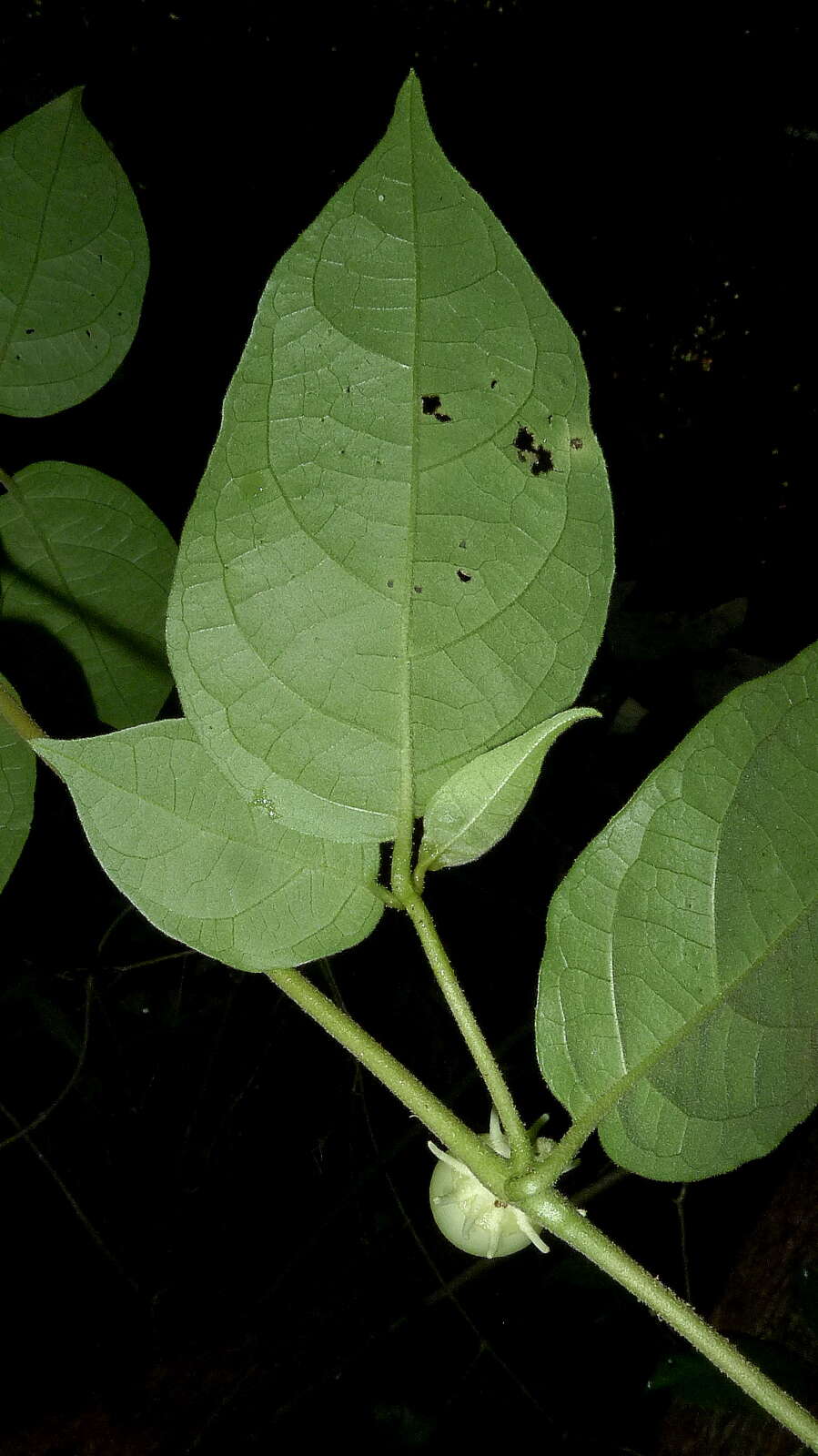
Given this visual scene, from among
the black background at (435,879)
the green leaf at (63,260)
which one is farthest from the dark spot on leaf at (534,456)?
the black background at (435,879)

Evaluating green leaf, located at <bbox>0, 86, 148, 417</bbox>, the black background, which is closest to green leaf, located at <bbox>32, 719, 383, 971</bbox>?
green leaf, located at <bbox>0, 86, 148, 417</bbox>

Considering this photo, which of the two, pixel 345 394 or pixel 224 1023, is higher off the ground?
pixel 345 394

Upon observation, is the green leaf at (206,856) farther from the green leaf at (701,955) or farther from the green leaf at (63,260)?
the green leaf at (63,260)

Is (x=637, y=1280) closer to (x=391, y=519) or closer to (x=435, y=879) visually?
(x=391, y=519)

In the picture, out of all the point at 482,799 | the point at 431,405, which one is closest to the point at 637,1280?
the point at 482,799

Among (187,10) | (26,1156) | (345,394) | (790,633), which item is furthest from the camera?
A: (790,633)

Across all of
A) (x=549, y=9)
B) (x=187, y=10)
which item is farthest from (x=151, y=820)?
(x=549, y=9)

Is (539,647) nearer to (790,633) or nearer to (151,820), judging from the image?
(151,820)
